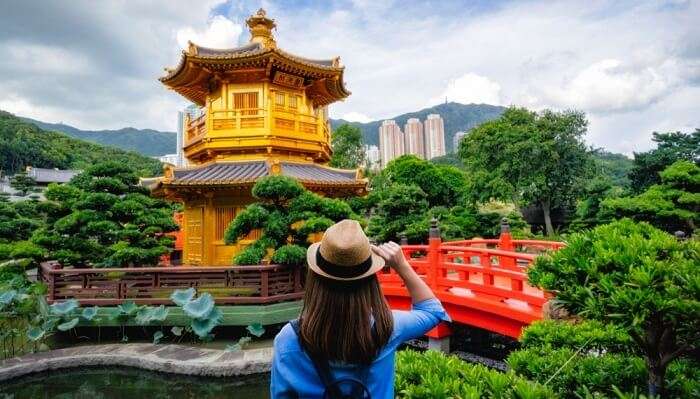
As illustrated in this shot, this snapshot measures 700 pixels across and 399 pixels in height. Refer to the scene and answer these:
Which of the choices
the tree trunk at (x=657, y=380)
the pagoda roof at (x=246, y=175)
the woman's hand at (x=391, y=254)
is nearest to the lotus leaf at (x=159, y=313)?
the pagoda roof at (x=246, y=175)

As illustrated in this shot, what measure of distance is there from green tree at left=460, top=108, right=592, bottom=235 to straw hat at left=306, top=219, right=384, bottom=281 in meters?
27.7

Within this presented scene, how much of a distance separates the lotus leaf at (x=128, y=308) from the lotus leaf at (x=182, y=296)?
875 mm

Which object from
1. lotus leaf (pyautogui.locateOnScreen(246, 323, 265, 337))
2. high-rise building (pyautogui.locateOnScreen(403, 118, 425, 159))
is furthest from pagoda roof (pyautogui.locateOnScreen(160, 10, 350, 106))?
high-rise building (pyautogui.locateOnScreen(403, 118, 425, 159))

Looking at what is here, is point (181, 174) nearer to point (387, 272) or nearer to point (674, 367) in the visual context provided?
point (387, 272)

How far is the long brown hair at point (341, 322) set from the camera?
150 cm

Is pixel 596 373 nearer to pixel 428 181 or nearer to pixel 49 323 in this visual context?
pixel 49 323

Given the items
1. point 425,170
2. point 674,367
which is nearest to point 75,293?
point 674,367

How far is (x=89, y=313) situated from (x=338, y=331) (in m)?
9.25

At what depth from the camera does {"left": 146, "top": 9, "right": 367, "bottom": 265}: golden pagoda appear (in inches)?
471

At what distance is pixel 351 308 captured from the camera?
1.54 metres

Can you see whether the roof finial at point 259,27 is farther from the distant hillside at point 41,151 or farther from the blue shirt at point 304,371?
the distant hillside at point 41,151

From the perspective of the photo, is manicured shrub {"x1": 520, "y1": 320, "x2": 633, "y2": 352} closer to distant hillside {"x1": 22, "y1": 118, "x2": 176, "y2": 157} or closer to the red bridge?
the red bridge

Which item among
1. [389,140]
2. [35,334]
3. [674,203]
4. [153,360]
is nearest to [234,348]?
[153,360]

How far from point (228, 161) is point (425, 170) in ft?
80.7
